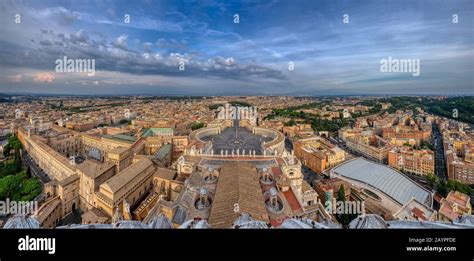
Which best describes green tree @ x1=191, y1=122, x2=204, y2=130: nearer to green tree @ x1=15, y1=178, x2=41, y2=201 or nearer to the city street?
the city street

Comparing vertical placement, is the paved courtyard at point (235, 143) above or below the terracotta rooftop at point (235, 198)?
above

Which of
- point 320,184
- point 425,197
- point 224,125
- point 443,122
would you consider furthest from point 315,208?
point 443,122

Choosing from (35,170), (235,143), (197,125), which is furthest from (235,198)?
(197,125)

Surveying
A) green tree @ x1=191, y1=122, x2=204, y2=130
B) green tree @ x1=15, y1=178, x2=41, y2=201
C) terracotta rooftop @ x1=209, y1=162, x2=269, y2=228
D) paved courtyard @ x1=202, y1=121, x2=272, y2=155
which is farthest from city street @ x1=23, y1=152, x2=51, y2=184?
green tree @ x1=191, y1=122, x2=204, y2=130

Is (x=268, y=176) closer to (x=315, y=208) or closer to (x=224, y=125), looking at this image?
(x=315, y=208)

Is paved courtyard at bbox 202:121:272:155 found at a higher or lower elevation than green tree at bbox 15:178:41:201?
higher

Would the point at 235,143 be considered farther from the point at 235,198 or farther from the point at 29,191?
the point at 29,191

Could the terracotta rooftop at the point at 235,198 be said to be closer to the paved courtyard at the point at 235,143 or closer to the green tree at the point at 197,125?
the paved courtyard at the point at 235,143

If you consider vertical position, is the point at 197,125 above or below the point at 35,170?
above

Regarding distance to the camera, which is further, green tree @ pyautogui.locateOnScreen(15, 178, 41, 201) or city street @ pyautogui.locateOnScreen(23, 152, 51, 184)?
city street @ pyautogui.locateOnScreen(23, 152, 51, 184)

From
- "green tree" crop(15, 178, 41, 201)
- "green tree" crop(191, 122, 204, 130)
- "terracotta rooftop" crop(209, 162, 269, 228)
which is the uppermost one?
"green tree" crop(191, 122, 204, 130)

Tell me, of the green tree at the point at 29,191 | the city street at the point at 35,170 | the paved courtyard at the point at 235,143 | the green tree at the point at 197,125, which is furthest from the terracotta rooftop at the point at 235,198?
the green tree at the point at 197,125
